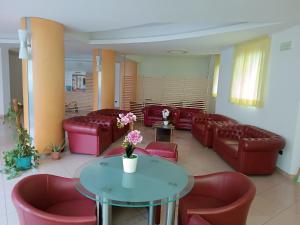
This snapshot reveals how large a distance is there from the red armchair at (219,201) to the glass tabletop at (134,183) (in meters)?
0.24

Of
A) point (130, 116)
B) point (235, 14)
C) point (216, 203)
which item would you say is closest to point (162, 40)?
point (235, 14)

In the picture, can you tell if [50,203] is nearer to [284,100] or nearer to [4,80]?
[284,100]

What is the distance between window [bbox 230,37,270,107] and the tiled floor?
1644 mm

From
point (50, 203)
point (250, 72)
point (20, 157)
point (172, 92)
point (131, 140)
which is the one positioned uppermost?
point (250, 72)

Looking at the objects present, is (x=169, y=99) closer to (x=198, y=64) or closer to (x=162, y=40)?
(x=198, y=64)

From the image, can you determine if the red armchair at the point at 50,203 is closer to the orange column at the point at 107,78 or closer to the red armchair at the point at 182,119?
the orange column at the point at 107,78

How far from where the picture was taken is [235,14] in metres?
3.54

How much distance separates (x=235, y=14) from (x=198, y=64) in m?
6.77

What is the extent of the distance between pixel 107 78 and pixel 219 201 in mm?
6062

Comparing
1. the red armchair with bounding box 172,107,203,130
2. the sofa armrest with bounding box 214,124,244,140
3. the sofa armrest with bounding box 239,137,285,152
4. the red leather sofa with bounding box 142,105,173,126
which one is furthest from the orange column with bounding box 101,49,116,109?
the sofa armrest with bounding box 239,137,285,152

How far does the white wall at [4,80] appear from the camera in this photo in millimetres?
8273

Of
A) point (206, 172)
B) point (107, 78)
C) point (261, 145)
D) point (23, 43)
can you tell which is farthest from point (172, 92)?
point (23, 43)

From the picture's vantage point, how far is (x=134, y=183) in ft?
6.64

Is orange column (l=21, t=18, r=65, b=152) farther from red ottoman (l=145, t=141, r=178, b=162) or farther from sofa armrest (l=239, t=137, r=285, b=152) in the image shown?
sofa armrest (l=239, t=137, r=285, b=152)
